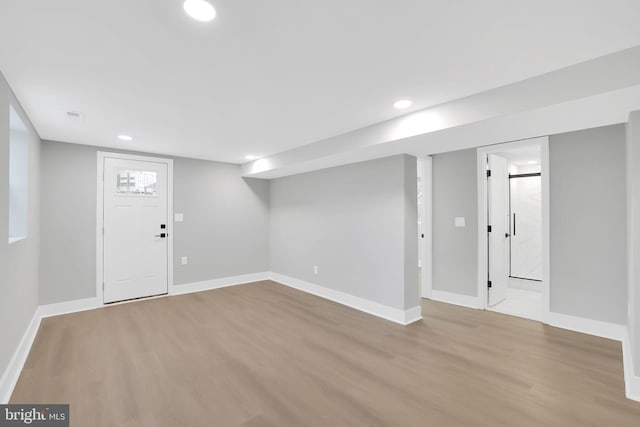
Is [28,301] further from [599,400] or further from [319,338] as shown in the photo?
[599,400]

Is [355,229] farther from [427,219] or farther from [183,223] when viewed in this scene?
[183,223]

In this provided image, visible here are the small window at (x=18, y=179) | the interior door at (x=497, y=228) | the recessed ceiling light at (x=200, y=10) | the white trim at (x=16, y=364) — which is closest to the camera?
the recessed ceiling light at (x=200, y=10)

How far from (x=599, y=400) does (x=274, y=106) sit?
11.3 ft

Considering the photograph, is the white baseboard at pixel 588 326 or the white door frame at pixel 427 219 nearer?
the white baseboard at pixel 588 326

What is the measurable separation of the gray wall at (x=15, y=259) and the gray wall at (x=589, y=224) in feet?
16.7

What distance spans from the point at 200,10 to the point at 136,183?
3.93 meters

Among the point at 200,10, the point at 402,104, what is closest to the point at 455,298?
the point at 402,104

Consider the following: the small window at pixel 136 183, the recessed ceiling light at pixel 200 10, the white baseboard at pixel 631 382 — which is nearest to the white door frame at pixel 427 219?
the white baseboard at pixel 631 382

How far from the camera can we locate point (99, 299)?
4203 millimetres

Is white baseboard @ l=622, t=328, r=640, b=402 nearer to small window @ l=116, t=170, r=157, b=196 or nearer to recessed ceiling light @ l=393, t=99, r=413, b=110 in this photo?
recessed ceiling light @ l=393, t=99, r=413, b=110

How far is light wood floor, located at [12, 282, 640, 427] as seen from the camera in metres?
1.90

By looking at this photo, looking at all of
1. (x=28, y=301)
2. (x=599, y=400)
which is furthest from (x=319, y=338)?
(x=28, y=301)

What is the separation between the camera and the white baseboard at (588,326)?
2.90 meters

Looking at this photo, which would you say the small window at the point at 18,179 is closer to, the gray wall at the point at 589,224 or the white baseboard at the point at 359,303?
the white baseboard at the point at 359,303
